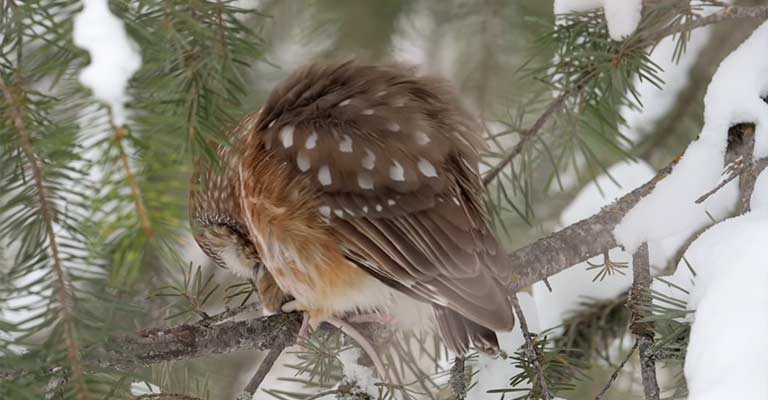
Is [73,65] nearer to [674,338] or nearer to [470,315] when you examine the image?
[470,315]

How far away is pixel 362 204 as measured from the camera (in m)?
2.31

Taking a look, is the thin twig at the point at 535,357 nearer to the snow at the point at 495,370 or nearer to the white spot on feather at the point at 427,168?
the snow at the point at 495,370

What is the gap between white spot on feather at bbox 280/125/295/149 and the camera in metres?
2.40

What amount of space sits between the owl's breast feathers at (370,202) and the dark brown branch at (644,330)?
0.91ft

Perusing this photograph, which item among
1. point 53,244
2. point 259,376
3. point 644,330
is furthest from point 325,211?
point 53,244

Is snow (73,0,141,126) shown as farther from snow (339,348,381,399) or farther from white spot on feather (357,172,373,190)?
snow (339,348,381,399)

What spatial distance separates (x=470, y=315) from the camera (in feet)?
7.02

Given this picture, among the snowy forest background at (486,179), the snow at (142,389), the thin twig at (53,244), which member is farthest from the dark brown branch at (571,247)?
the thin twig at (53,244)

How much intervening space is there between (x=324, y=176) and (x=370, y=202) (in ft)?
0.45

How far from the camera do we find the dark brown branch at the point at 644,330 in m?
1.95

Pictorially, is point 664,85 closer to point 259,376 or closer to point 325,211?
point 325,211

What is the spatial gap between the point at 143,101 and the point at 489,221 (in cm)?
125

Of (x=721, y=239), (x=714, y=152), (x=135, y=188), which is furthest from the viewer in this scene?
(x=714, y=152)

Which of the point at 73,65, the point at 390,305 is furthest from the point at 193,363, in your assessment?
the point at 73,65
